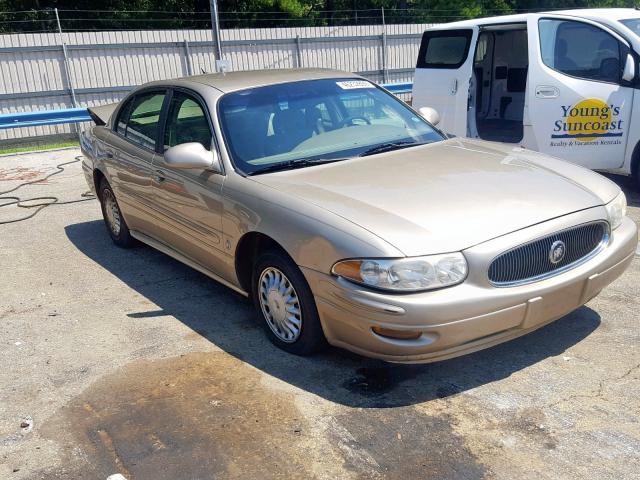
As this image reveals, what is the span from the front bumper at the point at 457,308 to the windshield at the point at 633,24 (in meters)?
4.11

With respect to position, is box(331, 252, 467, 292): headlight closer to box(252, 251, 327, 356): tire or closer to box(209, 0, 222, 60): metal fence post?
box(252, 251, 327, 356): tire

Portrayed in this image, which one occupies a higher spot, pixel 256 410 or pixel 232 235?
pixel 232 235

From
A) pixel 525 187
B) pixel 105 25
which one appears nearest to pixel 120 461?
pixel 525 187

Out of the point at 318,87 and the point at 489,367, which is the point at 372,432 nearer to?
the point at 489,367

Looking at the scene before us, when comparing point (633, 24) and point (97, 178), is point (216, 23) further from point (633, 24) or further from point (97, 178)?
point (633, 24)

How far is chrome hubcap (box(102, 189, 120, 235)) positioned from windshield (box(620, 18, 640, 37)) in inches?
215

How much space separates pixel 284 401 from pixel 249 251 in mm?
1105

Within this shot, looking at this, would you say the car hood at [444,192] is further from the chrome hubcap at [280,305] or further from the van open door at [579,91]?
the van open door at [579,91]

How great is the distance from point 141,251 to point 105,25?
2487 cm

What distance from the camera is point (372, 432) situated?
325 cm

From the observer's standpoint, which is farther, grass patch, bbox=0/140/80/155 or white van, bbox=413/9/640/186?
grass patch, bbox=0/140/80/155

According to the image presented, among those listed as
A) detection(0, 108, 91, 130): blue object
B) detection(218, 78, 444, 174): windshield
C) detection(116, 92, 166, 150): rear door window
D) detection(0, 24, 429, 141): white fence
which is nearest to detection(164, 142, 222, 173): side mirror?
detection(218, 78, 444, 174): windshield

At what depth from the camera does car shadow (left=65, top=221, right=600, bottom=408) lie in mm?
3623

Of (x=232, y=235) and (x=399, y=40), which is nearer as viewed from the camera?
(x=232, y=235)
